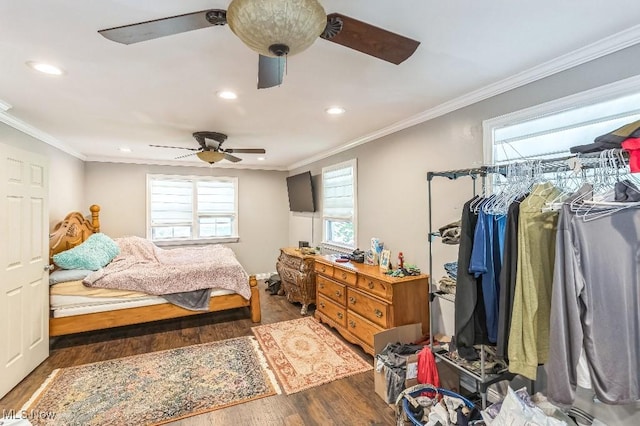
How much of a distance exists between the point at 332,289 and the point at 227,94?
2344 mm

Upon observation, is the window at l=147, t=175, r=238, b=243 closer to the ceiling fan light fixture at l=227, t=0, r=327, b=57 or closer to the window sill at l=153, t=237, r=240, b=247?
the window sill at l=153, t=237, r=240, b=247

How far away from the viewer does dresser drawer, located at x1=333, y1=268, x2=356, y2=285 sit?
127 inches

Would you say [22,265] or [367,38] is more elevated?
[367,38]

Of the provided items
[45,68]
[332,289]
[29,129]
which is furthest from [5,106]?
[332,289]

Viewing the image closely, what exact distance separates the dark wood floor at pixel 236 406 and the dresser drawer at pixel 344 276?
0.68m

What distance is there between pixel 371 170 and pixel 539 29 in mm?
2298

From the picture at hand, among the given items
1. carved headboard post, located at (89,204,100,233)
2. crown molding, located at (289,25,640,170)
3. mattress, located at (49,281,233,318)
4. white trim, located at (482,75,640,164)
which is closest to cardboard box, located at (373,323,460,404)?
white trim, located at (482,75,640,164)

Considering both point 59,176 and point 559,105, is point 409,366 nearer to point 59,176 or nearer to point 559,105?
point 559,105

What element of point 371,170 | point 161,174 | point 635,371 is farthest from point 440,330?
point 161,174

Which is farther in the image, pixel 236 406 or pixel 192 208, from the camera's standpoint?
pixel 192 208

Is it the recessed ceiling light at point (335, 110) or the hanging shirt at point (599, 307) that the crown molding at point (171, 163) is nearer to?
the recessed ceiling light at point (335, 110)

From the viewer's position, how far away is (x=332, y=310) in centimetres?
356

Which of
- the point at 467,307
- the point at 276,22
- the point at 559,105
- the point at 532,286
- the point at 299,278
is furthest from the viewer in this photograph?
the point at 299,278

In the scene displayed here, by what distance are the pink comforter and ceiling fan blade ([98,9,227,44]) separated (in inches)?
114
